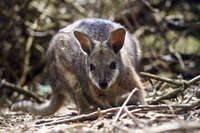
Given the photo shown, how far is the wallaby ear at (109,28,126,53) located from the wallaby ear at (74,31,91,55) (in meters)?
0.33

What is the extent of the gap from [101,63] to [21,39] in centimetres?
410

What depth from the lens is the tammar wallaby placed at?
157 inches

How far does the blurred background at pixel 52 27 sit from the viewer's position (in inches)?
273

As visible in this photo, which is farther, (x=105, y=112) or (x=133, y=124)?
(x=105, y=112)

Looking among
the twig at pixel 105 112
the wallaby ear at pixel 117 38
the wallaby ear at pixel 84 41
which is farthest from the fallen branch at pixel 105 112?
the wallaby ear at pixel 84 41

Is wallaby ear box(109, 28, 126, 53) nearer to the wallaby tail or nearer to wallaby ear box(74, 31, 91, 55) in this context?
wallaby ear box(74, 31, 91, 55)

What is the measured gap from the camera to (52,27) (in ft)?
24.6

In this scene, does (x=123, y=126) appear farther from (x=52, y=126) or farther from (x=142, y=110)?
(x=52, y=126)

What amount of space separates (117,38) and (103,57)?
1.03 feet

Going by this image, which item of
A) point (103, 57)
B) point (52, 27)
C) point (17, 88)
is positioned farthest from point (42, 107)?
point (52, 27)

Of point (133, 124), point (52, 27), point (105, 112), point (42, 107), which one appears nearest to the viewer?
point (133, 124)

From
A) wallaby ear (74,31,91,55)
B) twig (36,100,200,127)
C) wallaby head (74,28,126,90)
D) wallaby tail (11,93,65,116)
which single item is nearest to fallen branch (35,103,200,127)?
twig (36,100,200,127)

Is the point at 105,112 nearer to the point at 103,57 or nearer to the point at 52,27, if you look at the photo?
the point at 103,57


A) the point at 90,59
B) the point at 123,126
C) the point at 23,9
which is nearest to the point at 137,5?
the point at 23,9
